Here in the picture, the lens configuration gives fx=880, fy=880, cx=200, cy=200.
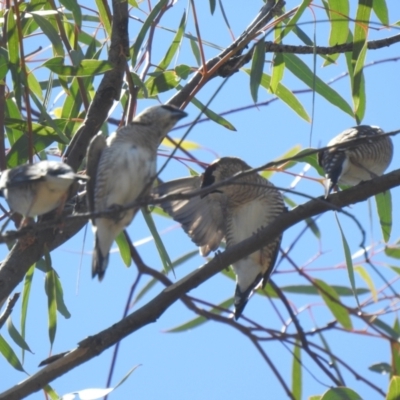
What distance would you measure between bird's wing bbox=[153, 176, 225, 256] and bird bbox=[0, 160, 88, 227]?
3.48ft

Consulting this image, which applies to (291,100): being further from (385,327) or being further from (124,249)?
(385,327)

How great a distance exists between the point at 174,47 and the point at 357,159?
2.86ft

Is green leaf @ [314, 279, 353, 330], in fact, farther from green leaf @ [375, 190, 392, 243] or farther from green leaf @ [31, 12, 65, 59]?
green leaf @ [31, 12, 65, 59]

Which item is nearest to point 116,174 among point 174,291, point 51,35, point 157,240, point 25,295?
point 174,291

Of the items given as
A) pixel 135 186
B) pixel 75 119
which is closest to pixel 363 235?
pixel 135 186

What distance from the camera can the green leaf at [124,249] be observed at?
10.1 feet

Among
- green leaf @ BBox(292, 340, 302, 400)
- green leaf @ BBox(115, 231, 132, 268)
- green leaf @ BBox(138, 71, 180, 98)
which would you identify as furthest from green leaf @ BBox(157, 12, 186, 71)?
green leaf @ BBox(292, 340, 302, 400)

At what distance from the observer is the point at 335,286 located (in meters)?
3.97

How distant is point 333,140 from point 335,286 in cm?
75

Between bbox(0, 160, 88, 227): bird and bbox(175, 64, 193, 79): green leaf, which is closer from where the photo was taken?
bbox(0, 160, 88, 227): bird

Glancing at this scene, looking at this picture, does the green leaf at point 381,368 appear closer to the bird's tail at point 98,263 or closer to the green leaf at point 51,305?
the green leaf at point 51,305

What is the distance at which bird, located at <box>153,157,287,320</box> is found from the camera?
3.32 metres

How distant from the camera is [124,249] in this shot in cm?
310

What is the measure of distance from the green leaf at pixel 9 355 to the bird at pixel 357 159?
1212mm
